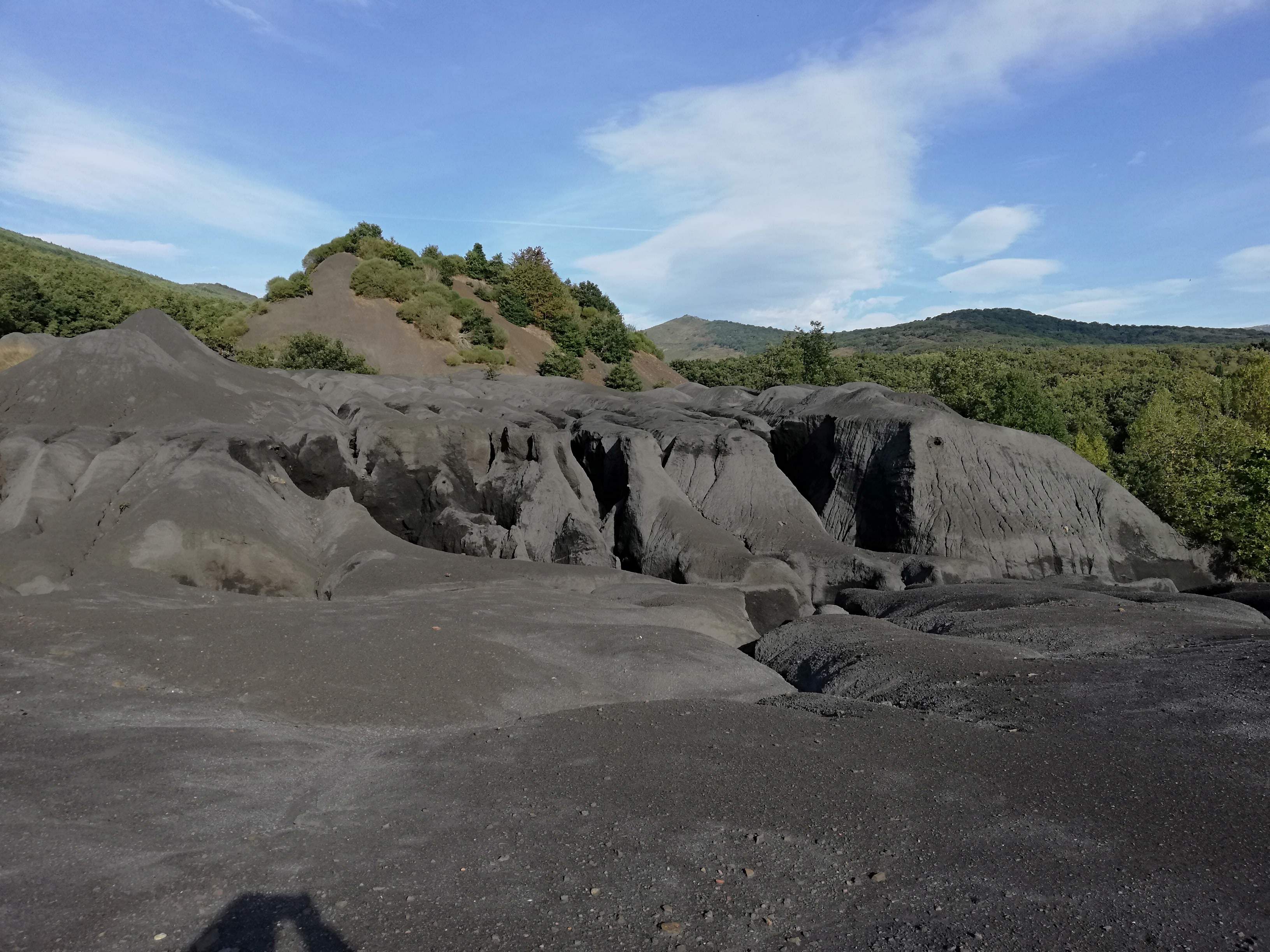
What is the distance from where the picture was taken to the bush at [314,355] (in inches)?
2013

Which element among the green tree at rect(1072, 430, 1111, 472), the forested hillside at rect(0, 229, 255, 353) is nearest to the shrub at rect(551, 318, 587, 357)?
the forested hillside at rect(0, 229, 255, 353)

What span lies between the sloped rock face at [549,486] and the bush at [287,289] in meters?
34.1

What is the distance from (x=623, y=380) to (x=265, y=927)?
60.9m

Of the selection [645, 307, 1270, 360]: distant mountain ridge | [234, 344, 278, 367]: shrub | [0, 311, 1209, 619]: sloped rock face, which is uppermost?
[645, 307, 1270, 360]: distant mountain ridge

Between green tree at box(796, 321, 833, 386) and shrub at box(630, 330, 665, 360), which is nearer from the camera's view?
green tree at box(796, 321, 833, 386)

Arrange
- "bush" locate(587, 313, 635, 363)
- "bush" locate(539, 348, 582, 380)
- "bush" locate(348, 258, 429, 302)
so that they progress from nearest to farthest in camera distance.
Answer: "bush" locate(539, 348, 582, 380) → "bush" locate(348, 258, 429, 302) → "bush" locate(587, 313, 635, 363)

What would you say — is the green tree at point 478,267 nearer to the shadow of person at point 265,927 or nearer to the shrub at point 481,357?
the shrub at point 481,357

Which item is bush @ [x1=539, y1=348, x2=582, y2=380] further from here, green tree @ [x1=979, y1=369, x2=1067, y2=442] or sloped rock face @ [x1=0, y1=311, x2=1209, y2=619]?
sloped rock face @ [x1=0, y1=311, x2=1209, y2=619]

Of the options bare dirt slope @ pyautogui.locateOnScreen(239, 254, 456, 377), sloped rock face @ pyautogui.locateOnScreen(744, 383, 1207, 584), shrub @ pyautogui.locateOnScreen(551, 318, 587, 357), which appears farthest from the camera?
shrub @ pyautogui.locateOnScreen(551, 318, 587, 357)

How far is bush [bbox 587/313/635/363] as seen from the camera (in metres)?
73.6

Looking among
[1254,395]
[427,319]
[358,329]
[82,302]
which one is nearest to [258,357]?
[82,302]

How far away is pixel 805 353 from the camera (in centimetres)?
6169

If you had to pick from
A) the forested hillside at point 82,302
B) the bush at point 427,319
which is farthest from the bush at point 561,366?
the forested hillside at point 82,302

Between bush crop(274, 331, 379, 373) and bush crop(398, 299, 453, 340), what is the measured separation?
10.6 meters
